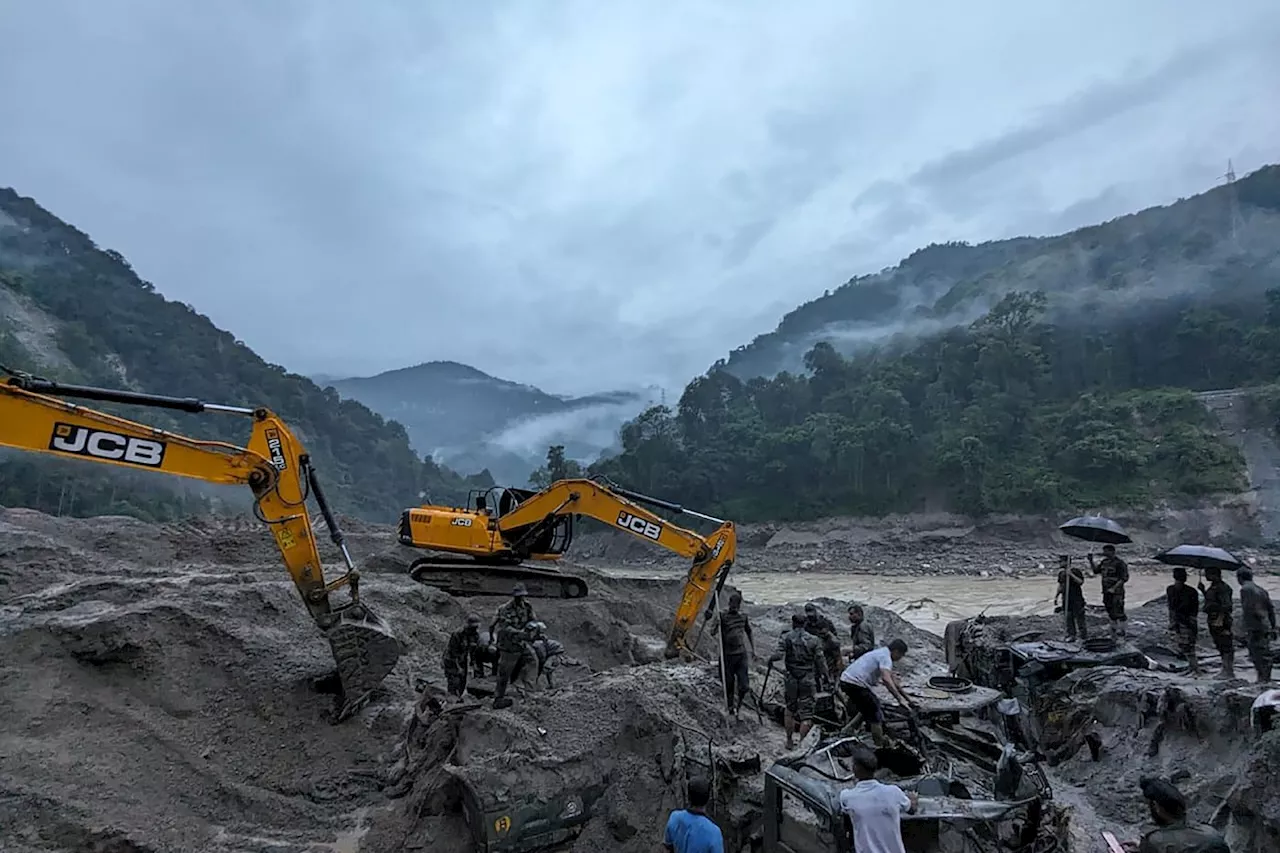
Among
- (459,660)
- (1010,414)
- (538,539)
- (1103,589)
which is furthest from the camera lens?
(1010,414)

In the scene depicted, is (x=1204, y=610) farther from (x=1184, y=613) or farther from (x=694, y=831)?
(x=694, y=831)

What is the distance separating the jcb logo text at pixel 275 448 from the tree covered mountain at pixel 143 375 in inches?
1530

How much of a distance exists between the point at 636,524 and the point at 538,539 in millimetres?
1871

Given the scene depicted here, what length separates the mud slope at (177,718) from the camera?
7.64 metres

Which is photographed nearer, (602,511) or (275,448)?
(275,448)

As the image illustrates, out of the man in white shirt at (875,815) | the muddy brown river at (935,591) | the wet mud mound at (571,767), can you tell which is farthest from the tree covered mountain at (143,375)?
the man in white shirt at (875,815)

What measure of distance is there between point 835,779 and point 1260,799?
3.10m

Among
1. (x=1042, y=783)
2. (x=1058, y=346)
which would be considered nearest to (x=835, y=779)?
(x=1042, y=783)

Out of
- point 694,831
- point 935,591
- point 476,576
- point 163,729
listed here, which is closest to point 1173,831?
point 694,831

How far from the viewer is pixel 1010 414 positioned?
57094mm

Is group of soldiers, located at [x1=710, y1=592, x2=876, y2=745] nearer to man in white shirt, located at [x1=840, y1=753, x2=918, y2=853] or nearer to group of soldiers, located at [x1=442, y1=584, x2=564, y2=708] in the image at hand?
group of soldiers, located at [x1=442, y1=584, x2=564, y2=708]

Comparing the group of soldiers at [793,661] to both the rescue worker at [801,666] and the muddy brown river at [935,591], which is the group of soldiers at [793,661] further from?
the muddy brown river at [935,591]

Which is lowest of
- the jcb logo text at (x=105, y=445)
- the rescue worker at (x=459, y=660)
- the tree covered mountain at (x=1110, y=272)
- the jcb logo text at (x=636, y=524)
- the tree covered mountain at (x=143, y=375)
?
the rescue worker at (x=459, y=660)

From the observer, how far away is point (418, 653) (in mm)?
13062
